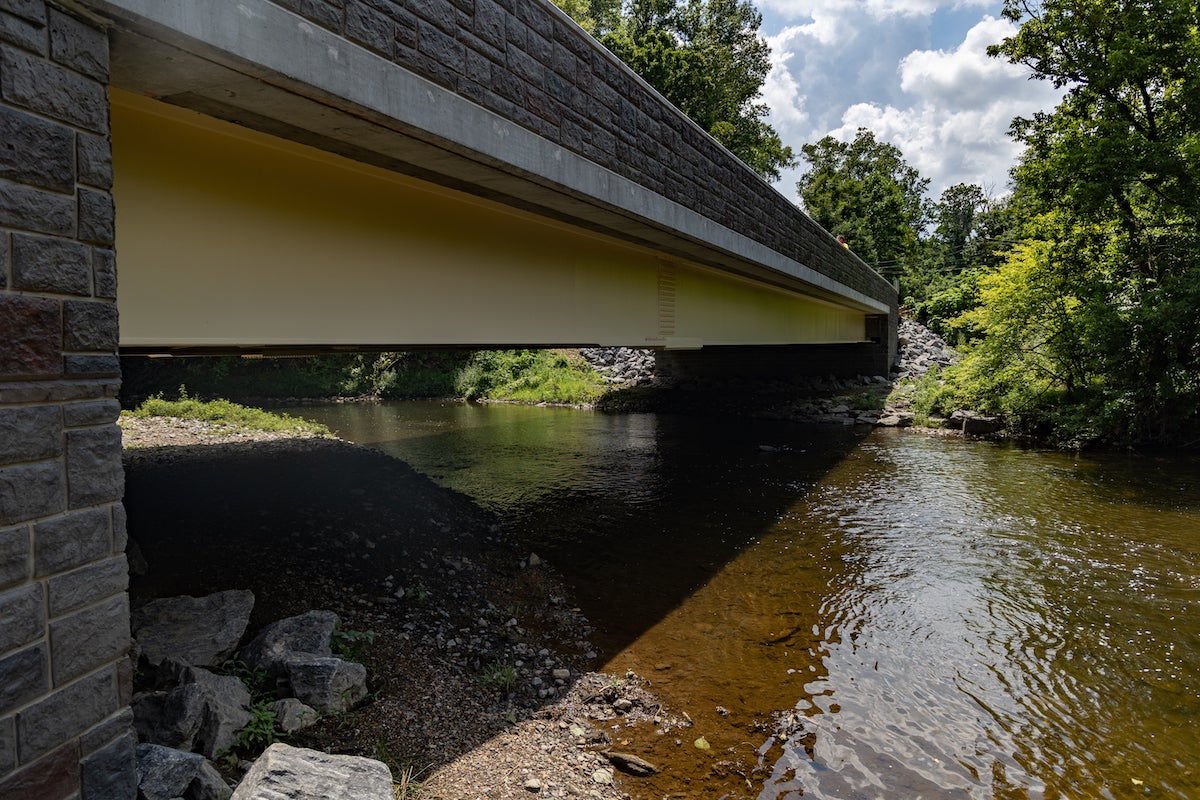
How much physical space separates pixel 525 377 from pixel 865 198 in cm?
2513

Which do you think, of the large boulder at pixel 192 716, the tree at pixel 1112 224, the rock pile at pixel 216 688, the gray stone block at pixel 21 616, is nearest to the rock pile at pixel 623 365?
the tree at pixel 1112 224

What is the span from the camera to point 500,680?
430 cm

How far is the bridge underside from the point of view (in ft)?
10.9

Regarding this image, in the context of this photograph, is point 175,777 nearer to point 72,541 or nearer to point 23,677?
point 23,677

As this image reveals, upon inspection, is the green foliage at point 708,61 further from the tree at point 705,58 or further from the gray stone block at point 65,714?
the gray stone block at point 65,714

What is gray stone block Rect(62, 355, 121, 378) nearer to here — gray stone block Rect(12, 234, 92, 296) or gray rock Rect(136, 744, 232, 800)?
gray stone block Rect(12, 234, 92, 296)

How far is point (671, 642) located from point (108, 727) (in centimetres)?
380

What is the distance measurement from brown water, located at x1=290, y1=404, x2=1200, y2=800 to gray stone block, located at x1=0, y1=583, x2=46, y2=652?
9.32 ft

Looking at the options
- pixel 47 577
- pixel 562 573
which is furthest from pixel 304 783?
pixel 562 573

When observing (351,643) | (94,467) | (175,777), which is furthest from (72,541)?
(351,643)

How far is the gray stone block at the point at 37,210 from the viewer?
2.04m

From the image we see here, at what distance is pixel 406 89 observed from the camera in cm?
355

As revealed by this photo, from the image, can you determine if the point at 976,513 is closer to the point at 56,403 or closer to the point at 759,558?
the point at 759,558

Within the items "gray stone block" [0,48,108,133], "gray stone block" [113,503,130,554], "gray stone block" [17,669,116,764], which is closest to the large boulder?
"gray stone block" [17,669,116,764]
